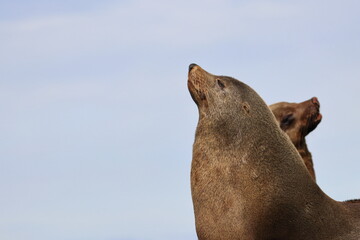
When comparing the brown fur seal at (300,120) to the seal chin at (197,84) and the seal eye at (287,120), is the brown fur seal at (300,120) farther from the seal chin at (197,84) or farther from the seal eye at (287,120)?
the seal chin at (197,84)

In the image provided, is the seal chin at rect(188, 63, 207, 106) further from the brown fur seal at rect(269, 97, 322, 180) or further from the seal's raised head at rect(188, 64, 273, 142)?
the brown fur seal at rect(269, 97, 322, 180)

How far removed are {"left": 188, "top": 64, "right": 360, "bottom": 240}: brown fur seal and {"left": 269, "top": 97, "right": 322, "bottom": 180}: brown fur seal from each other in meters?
3.68

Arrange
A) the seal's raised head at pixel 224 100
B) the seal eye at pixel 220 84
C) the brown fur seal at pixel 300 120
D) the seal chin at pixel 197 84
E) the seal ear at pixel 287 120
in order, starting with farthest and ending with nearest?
the seal ear at pixel 287 120 → the brown fur seal at pixel 300 120 → the seal chin at pixel 197 84 → the seal eye at pixel 220 84 → the seal's raised head at pixel 224 100

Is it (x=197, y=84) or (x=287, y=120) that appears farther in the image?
(x=287, y=120)

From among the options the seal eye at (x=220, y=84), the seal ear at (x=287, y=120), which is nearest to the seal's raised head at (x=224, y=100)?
the seal eye at (x=220, y=84)

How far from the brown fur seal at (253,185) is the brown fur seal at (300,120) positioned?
12.1 feet

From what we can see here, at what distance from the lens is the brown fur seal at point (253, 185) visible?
13.1 m

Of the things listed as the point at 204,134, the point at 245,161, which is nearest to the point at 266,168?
the point at 245,161

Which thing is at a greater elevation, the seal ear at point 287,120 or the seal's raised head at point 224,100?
the seal ear at point 287,120

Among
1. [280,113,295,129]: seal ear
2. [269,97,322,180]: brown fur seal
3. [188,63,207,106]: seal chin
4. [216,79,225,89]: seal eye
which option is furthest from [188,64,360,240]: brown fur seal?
[280,113,295,129]: seal ear

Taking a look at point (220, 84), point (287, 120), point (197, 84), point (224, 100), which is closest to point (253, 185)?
point (224, 100)

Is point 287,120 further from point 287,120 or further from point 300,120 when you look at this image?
point 300,120

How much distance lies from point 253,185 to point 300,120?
499cm

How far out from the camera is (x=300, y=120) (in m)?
17.9
